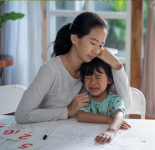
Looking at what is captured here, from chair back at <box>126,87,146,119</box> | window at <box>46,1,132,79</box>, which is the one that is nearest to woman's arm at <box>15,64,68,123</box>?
chair back at <box>126,87,146,119</box>

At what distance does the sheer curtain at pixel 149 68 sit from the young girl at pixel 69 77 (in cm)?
115

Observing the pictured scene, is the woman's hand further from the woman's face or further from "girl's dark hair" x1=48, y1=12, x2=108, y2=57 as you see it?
"girl's dark hair" x1=48, y1=12, x2=108, y2=57

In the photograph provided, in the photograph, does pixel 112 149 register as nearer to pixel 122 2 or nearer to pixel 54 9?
pixel 122 2

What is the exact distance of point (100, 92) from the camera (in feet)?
4.29

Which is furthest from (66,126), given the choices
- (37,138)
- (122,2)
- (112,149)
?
(122,2)

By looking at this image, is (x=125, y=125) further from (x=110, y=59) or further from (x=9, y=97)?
(x=9, y=97)

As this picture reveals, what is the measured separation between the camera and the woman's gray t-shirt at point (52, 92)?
123cm

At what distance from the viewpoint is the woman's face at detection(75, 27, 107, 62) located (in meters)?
1.26

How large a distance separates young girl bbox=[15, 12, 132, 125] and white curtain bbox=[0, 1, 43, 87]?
5.07 ft

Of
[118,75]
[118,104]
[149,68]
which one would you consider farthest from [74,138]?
[149,68]

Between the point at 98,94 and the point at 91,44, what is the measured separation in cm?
28

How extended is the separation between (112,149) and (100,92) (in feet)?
1.33

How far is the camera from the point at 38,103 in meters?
1.25

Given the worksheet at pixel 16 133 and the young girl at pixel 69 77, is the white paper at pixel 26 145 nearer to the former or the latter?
the worksheet at pixel 16 133
